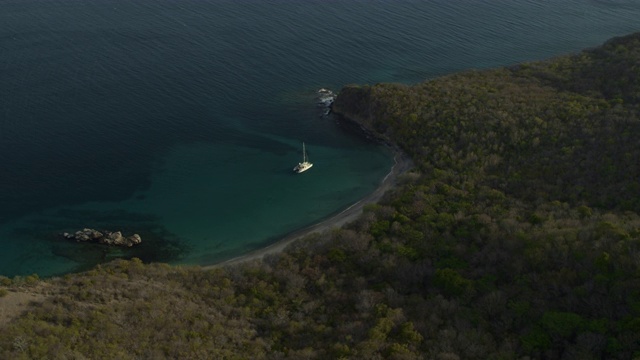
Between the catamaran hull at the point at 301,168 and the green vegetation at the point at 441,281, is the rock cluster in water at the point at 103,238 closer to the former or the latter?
the green vegetation at the point at 441,281

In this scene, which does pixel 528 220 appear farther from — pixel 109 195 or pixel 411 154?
pixel 109 195

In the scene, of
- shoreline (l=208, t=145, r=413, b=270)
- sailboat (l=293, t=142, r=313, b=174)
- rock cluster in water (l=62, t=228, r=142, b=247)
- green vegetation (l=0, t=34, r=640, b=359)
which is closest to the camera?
green vegetation (l=0, t=34, r=640, b=359)

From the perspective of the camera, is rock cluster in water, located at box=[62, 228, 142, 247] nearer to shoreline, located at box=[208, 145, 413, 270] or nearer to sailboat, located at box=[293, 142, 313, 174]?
shoreline, located at box=[208, 145, 413, 270]

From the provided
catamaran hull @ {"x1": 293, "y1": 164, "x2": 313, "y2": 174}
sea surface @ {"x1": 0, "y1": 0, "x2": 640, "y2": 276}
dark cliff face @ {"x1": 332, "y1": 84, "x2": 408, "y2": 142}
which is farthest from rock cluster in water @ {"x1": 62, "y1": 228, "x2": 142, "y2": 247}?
dark cliff face @ {"x1": 332, "y1": 84, "x2": 408, "y2": 142}

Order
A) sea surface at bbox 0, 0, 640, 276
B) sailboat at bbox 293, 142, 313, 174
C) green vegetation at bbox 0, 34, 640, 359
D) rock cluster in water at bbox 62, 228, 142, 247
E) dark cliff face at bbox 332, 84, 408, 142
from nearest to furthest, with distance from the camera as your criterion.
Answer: green vegetation at bbox 0, 34, 640, 359 → rock cluster in water at bbox 62, 228, 142, 247 → sea surface at bbox 0, 0, 640, 276 → sailboat at bbox 293, 142, 313, 174 → dark cliff face at bbox 332, 84, 408, 142

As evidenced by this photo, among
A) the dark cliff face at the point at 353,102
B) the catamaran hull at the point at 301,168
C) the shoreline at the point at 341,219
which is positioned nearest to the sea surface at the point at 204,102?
the catamaran hull at the point at 301,168

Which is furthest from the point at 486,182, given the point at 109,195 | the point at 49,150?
the point at 49,150

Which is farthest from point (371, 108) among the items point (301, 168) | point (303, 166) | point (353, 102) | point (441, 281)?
point (441, 281)
